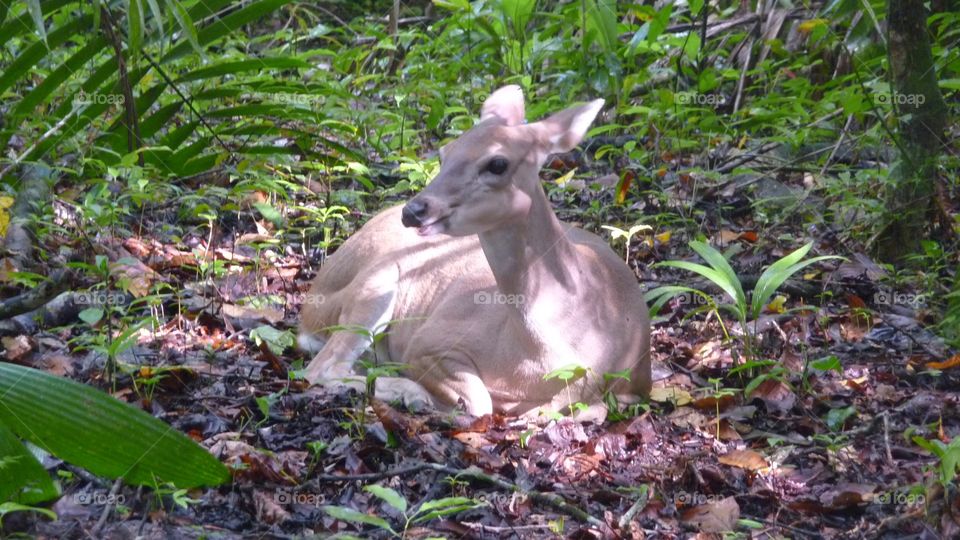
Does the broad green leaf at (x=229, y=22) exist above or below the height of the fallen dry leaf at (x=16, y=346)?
above

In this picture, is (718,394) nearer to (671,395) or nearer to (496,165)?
(671,395)

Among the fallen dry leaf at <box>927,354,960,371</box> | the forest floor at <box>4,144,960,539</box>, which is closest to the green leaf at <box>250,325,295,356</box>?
the forest floor at <box>4,144,960,539</box>

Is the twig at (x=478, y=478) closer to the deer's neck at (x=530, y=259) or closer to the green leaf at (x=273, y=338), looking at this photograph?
the deer's neck at (x=530, y=259)

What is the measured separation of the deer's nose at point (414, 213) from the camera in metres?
4.93

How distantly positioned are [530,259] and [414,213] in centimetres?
68

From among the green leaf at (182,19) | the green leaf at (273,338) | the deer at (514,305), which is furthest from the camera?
the green leaf at (273,338)

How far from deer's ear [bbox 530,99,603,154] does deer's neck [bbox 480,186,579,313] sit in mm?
252

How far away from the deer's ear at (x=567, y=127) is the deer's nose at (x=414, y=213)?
79 centimetres

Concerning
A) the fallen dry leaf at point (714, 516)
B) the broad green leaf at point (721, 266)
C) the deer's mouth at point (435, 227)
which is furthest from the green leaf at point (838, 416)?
the deer's mouth at point (435, 227)

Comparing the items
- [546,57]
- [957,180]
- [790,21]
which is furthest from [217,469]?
[790,21]

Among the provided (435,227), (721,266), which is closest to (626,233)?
(721,266)

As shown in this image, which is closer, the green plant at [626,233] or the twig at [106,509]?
the twig at [106,509]

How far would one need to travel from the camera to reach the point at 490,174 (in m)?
5.13

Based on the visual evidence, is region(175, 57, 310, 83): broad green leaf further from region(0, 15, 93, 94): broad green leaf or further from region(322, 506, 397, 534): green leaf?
region(322, 506, 397, 534): green leaf
